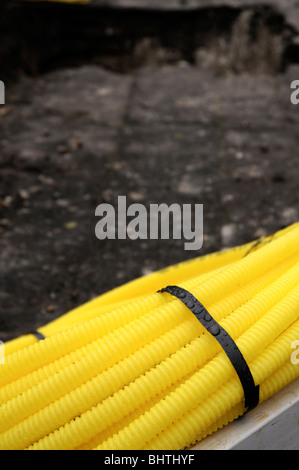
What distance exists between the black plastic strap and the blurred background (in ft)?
4.28

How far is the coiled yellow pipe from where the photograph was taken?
3.92ft

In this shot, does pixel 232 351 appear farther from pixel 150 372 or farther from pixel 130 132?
pixel 130 132

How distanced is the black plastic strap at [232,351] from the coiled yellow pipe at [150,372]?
0.02 metres

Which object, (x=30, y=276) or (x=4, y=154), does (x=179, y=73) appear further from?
(x=30, y=276)

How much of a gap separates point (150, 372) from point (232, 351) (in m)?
0.21

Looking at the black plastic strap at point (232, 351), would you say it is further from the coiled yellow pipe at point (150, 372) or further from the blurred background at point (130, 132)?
the blurred background at point (130, 132)

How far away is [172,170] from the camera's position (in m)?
3.35

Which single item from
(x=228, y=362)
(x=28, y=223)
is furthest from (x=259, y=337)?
(x=28, y=223)

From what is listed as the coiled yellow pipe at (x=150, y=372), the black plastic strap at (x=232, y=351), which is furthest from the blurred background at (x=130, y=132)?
the black plastic strap at (x=232, y=351)

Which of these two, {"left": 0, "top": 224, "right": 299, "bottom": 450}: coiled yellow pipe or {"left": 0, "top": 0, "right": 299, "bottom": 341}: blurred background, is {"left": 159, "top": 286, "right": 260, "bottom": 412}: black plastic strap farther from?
{"left": 0, "top": 0, "right": 299, "bottom": 341}: blurred background

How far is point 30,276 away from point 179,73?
8.57 feet

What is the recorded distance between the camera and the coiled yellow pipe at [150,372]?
1.20 m

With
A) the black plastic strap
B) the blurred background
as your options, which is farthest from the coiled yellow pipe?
the blurred background

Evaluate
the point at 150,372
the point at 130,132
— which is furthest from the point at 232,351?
the point at 130,132
